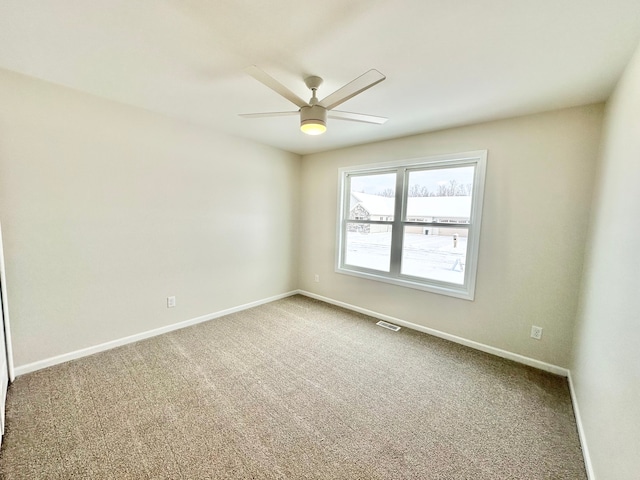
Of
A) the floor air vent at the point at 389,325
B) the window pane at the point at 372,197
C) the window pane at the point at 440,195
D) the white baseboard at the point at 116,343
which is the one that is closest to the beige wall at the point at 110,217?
the white baseboard at the point at 116,343

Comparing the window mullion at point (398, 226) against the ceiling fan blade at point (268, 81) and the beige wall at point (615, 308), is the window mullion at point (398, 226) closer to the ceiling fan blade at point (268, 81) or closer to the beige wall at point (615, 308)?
the beige wall at point (615, 308)

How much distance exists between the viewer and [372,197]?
3633 mm

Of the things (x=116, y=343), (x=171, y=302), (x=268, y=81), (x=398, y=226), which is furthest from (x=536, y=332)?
(x=116, y=343)

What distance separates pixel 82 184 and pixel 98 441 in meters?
2.00

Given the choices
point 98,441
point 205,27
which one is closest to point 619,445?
point 98,441

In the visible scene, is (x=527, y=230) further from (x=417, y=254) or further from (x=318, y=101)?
(x=318, y=101)

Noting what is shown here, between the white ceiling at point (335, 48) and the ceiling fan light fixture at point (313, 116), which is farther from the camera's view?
the ceiling fan light fixture at point (313, 116)

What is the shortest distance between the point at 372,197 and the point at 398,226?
0.58 meters

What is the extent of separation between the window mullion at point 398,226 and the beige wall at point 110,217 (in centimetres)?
193

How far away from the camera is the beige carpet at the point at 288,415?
4.60ft

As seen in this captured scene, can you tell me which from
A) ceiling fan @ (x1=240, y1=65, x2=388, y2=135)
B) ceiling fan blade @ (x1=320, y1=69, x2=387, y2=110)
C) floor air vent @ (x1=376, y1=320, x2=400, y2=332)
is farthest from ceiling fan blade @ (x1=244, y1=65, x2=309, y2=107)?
floor air vent @ (x1=376, y1=320, x2=400, y2=332)

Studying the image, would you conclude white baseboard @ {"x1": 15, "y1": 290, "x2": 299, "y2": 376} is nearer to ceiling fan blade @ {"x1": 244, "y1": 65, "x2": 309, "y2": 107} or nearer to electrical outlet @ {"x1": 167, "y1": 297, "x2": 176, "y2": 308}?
electrical outlet @ {"x1": 167, "y1": 297, "x2": 176, "y2": 308}

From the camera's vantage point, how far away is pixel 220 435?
1.58 meters

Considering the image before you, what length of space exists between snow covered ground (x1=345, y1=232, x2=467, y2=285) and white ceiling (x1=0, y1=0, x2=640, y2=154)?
1.43m
